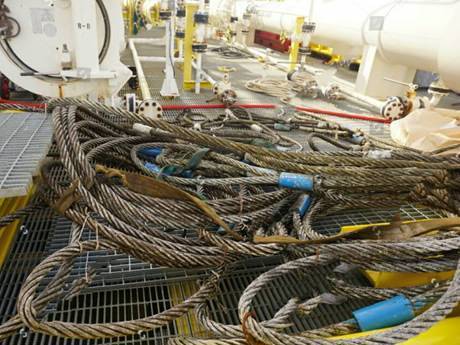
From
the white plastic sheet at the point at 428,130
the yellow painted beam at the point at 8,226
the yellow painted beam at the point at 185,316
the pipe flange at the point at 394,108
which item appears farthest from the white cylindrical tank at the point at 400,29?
the yellow painted beam at the point at 8,226

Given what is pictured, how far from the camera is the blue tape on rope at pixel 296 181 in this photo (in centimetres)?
152

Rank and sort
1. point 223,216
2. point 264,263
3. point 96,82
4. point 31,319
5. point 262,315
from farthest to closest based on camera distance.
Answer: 1. point 96,82
2. point 264,263
3. point 223,216
4. point 262,315
5. point 31,319

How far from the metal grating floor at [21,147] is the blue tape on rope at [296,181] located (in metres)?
1.00

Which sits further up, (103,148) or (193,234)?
(103,148)

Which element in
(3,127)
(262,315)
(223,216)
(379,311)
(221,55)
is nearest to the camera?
(379,311)

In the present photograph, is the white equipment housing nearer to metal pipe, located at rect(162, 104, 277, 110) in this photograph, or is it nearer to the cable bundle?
the cable bundle

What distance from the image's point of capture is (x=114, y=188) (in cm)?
144

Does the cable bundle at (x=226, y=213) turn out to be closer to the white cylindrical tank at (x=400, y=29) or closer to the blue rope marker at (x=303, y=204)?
the blue rope marker at (x=303, y=204)

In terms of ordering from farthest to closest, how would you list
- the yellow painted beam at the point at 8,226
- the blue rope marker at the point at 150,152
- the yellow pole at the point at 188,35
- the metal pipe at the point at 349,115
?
the yellow pole at the point at 188,35
the metal pipe at the point at 349,115
the blue rope marker at the point at 150,152
the yellow painted beam at the point at 8,226

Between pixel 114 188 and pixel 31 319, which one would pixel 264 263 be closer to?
pixel 114 188

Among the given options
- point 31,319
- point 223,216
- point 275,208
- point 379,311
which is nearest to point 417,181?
point 275,208

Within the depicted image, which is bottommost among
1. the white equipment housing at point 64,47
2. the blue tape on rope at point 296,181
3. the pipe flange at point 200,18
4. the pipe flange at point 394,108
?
the pipe flange at point 394,108

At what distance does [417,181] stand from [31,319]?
164 centimetres

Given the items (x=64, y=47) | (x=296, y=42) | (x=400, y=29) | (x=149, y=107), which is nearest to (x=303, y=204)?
(x=149, y=107)
